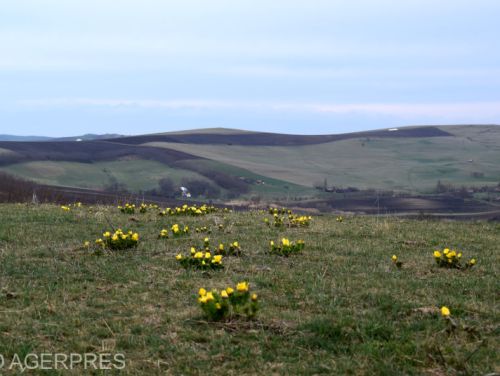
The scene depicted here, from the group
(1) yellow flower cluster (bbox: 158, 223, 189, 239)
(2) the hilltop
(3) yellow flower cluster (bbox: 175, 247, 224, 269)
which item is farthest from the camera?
(2) the hilltop

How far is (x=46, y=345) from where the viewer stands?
6.14m

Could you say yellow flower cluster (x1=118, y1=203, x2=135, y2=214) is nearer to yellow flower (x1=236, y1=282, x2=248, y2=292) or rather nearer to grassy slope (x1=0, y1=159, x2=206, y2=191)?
yellow flower (x1=236, y1=282, x2=248, y2=292)

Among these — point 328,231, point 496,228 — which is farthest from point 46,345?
point 496,228

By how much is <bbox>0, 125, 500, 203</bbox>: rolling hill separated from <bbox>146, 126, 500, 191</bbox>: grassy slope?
0.45 ft

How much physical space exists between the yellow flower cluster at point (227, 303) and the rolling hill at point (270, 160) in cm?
5685

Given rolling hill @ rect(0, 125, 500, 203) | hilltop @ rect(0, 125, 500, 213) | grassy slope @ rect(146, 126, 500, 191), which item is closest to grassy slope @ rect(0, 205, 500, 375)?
hilltop @ rect(0, 125, 500, 213)

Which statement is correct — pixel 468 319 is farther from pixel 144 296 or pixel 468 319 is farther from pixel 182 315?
pixel 144 296

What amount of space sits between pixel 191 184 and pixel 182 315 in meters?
57.8

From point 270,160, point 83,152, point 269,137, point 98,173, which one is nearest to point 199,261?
point 98,173

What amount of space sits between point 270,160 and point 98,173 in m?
30.6

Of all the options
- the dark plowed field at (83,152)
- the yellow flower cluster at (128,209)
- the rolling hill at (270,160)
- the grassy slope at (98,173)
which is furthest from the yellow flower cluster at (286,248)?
the dark plowed field at (83,152)

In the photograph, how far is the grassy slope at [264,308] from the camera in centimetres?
593

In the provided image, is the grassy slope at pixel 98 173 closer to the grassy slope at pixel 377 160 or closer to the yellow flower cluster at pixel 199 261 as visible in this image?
the grassy slope at pixel 377 160

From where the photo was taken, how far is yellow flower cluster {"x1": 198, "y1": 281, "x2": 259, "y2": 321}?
269 inches
